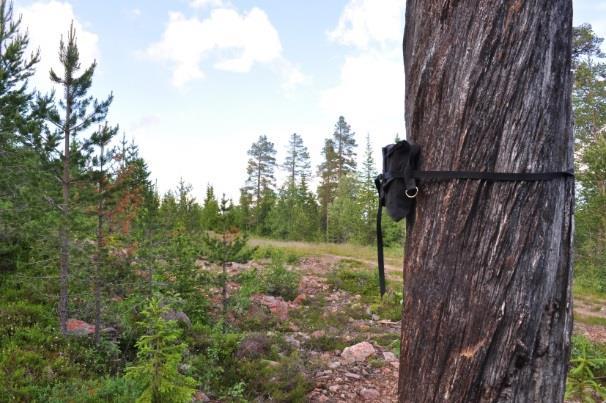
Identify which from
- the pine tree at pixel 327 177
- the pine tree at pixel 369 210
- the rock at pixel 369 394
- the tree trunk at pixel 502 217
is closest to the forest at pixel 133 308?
the rock at pixel 369 394

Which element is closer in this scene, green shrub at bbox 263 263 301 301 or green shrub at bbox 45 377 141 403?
green shrub at bbox 45 377 141 403

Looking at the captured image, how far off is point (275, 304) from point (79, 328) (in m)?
5.12

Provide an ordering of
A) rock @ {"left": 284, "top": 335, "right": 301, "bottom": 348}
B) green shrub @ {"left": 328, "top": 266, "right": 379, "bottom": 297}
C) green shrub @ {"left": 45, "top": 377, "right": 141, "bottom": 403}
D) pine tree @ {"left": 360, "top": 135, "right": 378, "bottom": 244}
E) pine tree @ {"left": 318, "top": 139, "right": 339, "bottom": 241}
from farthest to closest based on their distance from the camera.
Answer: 1. pine tree @ {"left": 318, "top": 139, "right": 339, "bottom": 241}
2. pine tree @ {"left": 360, "top": 135, "right": 378, "bottom": 244}
3. green shrub @ {"left": 328, "top": 266, "right": 379, "bottom": 297}
4. rock @ {"left": 284, "top": 335, "right": 301, "bottom": 348}
5. green shrub @ {"left": 45, "top": 377, "right": 141, "bottom": 403}

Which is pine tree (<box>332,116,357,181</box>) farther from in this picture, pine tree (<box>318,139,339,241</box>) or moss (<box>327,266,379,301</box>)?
moss (<box>327,266,379,301</box>)

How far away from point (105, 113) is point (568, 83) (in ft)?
28.9

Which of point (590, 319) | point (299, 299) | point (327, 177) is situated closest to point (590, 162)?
point (590, 319)

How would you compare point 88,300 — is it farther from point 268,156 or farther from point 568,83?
point 268,156

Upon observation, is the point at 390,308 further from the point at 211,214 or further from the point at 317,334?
the point at 211,214

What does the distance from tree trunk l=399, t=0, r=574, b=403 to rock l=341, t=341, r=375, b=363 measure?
6115mm

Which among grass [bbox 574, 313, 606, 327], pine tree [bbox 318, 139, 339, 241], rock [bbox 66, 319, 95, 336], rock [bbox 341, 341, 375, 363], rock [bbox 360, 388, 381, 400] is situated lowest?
grass [bbox 574, 313, 606, 327]

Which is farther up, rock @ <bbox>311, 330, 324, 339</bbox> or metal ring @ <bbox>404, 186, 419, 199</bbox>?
metal ring @ <bbox>404, 186, 419, 199</bbox>

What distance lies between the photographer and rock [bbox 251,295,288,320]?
34.2 feet

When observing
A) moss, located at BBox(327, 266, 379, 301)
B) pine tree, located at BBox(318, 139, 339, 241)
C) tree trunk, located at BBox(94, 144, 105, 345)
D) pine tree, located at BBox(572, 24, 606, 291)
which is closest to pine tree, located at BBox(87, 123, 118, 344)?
tree trunk, located at BBox(94, 144, 105, 345)

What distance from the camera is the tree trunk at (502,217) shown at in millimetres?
1269
